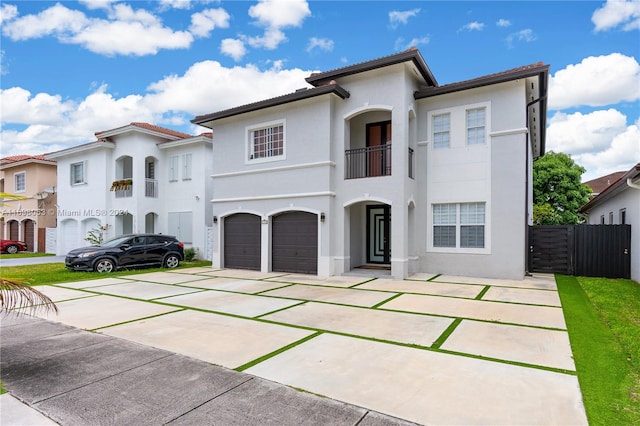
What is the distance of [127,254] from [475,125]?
13.8 metres

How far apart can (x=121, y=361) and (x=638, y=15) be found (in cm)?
1460

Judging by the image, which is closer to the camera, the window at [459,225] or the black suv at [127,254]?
the window at [459,225]

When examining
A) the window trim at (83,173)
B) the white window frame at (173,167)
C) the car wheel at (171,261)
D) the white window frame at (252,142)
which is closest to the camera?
the white window frame at (252,142)

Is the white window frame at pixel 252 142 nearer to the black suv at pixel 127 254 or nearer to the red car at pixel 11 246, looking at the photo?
the black suv at pixel 127 254

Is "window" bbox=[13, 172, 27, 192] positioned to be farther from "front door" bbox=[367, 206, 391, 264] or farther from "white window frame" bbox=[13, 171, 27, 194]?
"front door" bbox=[367, 206, 391, 264]

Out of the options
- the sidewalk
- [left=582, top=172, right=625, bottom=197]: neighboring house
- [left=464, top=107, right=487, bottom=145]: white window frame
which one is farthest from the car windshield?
[left=582, top=172, right=625, bottom=197]: neighboring house

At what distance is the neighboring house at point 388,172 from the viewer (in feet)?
38.7

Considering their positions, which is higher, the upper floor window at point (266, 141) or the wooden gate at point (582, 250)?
the upper floor window at point (266, 141)

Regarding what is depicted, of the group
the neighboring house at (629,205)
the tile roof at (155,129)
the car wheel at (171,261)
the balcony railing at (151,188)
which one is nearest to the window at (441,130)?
the neighboring house at (629,205)

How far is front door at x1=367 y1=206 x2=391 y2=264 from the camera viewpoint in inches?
577

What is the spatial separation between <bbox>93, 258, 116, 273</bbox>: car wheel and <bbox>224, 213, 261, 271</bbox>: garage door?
4.29 m

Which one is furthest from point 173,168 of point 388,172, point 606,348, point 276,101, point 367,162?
point 606,348

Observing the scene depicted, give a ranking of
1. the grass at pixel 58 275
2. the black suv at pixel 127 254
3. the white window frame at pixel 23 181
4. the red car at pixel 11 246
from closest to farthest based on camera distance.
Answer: the grass at pixel 58 275 → the black suv at pixel 127 254 → the red car at pixel 11 246 → the white window frame at pixel 23 181

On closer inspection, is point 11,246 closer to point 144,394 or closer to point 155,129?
point 155,129
